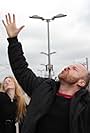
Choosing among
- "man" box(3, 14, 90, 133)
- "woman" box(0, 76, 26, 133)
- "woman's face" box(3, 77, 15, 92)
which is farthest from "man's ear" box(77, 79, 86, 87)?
"woman's face" box(3, 77, 15, 92)

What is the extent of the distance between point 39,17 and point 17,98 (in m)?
20.2

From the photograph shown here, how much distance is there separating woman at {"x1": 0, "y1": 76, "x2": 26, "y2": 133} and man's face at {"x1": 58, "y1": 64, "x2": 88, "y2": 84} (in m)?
2.69

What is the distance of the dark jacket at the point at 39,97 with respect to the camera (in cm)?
451

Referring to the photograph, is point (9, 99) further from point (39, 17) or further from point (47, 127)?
point (39, 17)

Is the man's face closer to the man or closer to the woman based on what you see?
the man

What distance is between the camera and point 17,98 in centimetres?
773

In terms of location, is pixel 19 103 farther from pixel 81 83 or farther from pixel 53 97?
pixel 53 97

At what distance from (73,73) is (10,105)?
295 cm

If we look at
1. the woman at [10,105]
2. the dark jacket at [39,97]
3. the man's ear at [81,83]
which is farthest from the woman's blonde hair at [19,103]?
the man's ear at [81,83]

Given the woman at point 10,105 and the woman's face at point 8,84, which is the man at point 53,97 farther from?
the woman's face at point 8,84

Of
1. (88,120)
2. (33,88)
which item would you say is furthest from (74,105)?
(33,88)

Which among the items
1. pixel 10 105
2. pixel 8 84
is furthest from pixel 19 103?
pixel 8 84

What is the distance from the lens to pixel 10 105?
748 cm

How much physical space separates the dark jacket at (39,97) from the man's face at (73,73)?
0.14m
